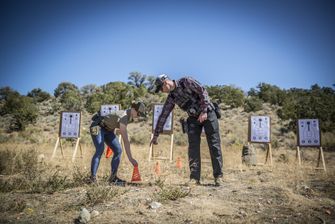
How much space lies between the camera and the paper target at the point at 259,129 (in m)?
9.16

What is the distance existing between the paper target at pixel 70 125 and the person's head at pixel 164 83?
600 cm

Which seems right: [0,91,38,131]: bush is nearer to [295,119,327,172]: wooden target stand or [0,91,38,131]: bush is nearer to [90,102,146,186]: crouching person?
[90,102,146,186]: crouching person

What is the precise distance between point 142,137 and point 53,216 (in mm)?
12002

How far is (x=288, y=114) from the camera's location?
63.0ft

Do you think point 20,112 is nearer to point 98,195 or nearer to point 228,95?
point 228,95

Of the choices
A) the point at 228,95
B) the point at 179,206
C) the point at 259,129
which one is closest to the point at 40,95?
the point at 228,95

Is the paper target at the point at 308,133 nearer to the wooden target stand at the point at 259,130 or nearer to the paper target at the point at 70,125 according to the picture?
the wooden target stand at the point at 259,130

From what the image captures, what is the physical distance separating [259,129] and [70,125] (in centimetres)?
623

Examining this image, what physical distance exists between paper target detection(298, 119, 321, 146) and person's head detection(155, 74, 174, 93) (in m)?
6.14

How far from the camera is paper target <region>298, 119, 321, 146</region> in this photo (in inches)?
342

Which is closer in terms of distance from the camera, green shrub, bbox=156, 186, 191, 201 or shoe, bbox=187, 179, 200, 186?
green shrub, bbox=156, 186, 191, 201

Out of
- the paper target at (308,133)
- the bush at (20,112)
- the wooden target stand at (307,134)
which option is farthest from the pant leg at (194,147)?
the bush at (20,112)

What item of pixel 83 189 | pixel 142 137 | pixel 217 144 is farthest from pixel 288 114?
pixel 83 189

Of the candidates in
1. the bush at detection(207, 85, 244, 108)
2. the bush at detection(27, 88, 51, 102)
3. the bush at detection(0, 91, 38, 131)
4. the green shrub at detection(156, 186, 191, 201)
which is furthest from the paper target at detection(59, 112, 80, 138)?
the bush at detection(27, 88, 51, 102)
